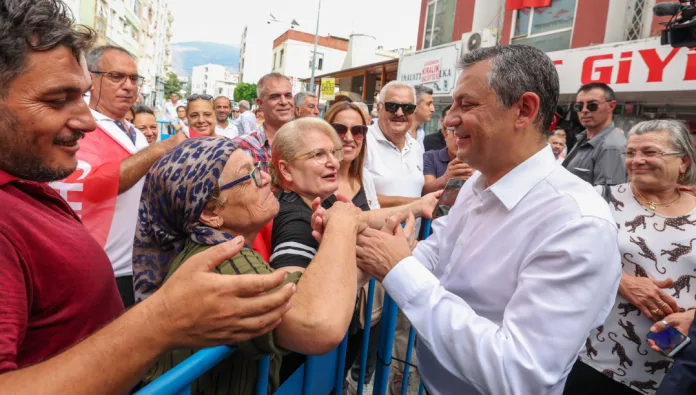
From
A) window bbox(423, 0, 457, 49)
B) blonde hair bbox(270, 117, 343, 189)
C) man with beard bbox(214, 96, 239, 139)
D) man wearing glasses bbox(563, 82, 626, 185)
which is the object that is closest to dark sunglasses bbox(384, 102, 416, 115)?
blonde hair bbox(270, 117, 343, 189)

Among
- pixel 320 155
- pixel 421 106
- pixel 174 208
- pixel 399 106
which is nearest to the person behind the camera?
pixel 174 208

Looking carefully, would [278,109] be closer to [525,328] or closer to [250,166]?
[250,166]

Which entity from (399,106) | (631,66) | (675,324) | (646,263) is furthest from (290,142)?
(631,66)

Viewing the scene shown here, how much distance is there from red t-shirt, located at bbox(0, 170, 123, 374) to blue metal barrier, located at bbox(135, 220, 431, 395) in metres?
0.28

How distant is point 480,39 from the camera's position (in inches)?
433

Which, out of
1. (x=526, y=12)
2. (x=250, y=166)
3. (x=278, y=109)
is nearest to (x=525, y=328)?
(x=250, y=166)

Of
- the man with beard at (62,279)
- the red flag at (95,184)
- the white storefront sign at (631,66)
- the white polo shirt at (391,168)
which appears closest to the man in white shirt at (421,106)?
the white polo shirt at (391,168)

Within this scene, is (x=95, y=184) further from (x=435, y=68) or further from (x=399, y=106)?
(x=435, y=68)

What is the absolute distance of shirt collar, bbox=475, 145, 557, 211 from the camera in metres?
1.50

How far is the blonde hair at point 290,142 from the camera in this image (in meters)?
2.27

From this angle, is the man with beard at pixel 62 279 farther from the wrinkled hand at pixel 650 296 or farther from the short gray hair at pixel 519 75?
the wrinkled hand at pixel 650 296

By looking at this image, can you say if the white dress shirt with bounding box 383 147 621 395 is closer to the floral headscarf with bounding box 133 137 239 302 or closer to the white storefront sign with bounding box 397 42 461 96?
the floral headscarf with bounding box 133 137 239 302

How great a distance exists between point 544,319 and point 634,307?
1314mm

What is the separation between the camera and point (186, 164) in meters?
1.44
